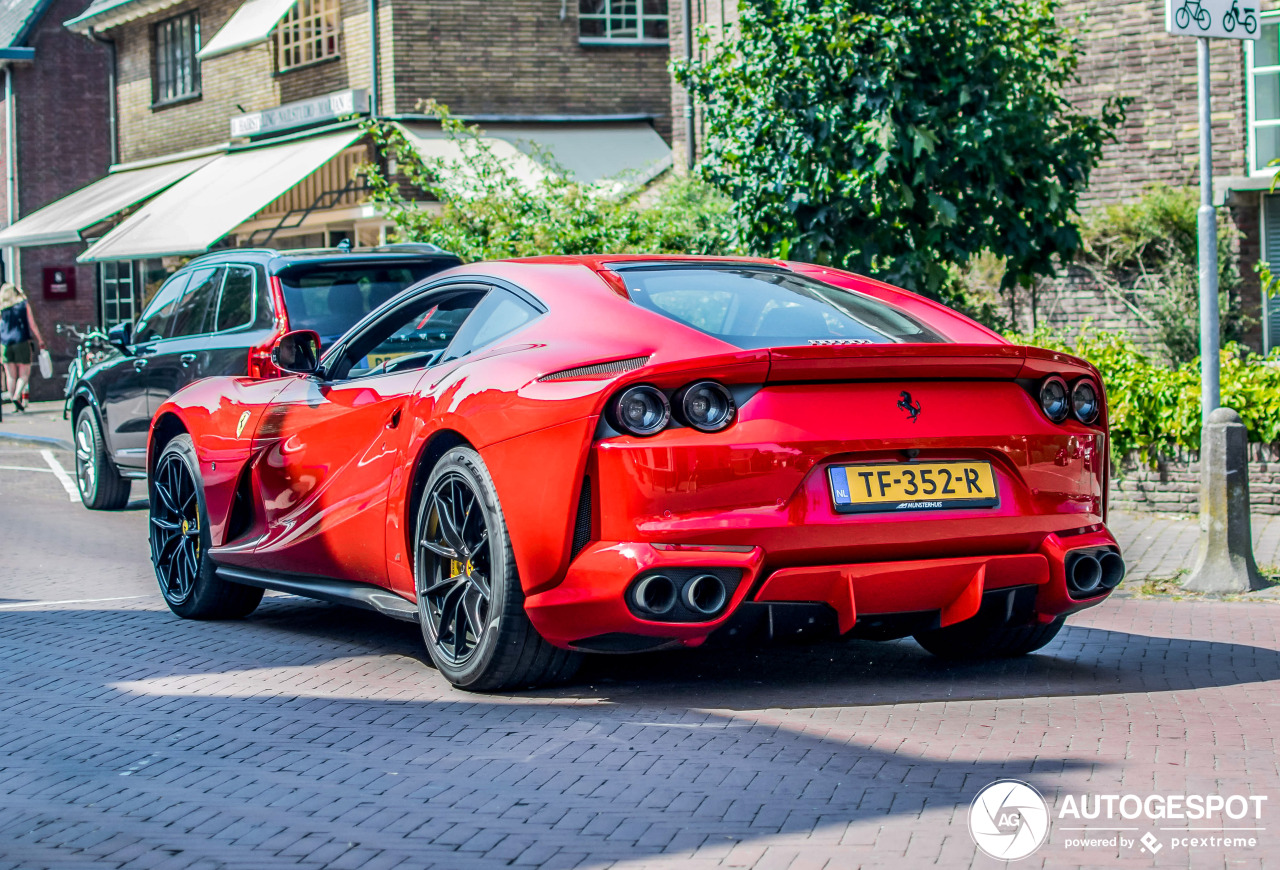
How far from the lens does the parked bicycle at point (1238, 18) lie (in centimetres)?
825

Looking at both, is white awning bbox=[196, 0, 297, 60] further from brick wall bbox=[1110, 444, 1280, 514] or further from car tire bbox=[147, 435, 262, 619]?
car tire bbox=[147, 435, 262, 619]

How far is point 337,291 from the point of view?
1025 cm

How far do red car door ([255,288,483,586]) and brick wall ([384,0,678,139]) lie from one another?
1868 cm

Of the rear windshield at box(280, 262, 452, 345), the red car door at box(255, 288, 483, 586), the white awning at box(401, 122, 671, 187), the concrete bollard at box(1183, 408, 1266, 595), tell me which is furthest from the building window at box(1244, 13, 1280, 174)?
the red car door at box(255, 288, 483, 586)

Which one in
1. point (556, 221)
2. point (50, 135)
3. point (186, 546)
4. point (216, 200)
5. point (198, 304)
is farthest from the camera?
point (50, 135)

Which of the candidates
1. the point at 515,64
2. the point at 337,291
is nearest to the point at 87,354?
the point at 337,291

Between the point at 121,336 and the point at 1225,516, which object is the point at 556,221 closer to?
the point at 121,336

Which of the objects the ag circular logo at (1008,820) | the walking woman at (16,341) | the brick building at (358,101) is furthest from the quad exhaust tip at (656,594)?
the walking woman at (16,341)

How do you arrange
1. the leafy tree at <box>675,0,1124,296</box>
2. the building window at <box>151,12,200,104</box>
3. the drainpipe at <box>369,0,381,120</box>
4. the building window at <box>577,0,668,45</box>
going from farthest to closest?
1. the building window at <box>151,12,200,104</box>
2. the building window at <box>577,0,668,45</box>
3. the drainpipe at <box>369,0,381,120</box>
4. the leafy tree at <box>675,0,1124,296</box>

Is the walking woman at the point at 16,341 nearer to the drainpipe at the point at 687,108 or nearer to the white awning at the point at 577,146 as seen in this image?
the white awning at the point at 577,146

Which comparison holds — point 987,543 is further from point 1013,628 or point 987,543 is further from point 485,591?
point 485,591

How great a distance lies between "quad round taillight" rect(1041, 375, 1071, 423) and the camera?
213 inches

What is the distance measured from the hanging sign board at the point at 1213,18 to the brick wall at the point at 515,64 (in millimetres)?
17777

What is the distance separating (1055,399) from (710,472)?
1.30 meters
